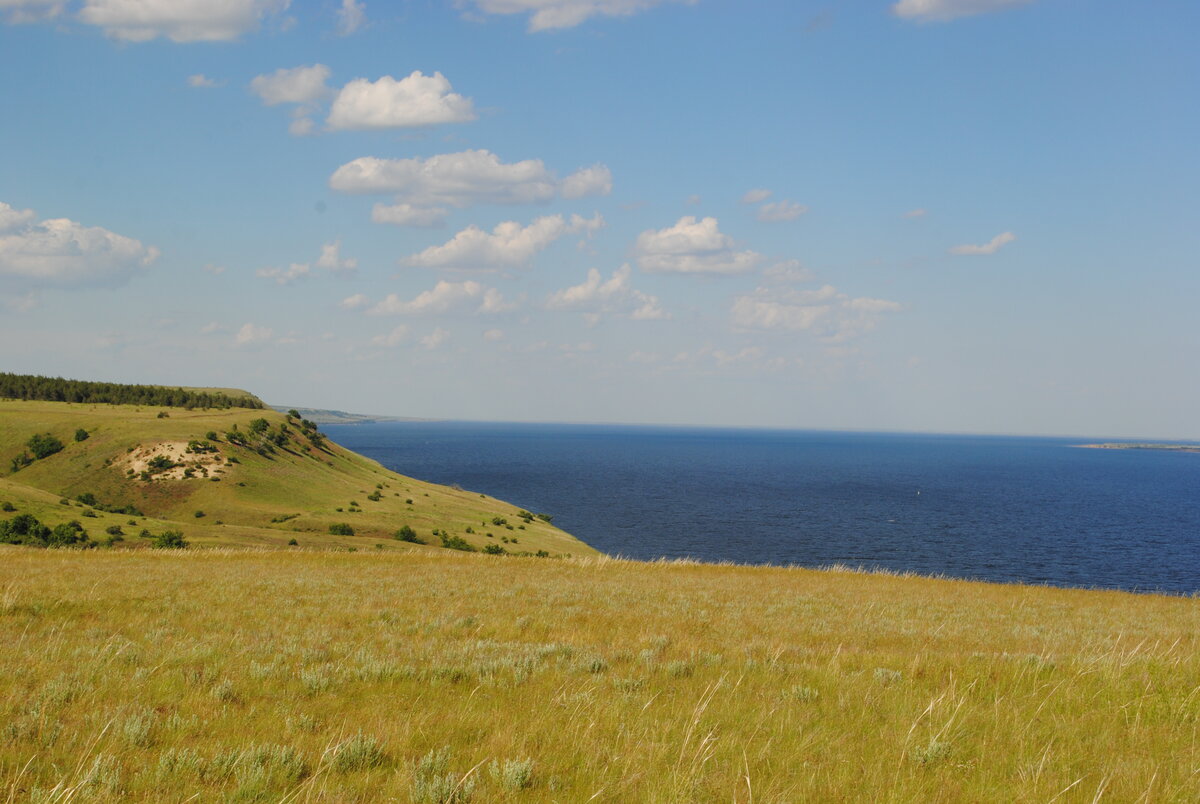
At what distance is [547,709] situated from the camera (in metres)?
8.07

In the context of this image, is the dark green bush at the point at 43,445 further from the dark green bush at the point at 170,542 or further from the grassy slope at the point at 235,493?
the dark green bush at the point at 170,542

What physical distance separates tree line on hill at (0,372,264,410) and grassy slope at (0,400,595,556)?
744 inches

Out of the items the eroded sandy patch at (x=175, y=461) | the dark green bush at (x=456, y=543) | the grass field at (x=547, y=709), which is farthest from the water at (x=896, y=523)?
the grass field at (x=547, y=709)

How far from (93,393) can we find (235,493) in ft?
288

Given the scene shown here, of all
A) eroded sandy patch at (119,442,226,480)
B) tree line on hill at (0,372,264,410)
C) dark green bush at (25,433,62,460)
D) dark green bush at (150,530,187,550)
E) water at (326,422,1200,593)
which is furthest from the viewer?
tree line on hill at (0,372,264,410)

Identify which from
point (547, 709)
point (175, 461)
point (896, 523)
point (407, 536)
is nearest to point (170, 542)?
point (407, 536)

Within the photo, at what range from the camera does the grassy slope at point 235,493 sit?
64000 mm

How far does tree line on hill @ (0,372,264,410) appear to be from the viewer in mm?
139750

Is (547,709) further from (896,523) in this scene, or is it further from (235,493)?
(896,523)

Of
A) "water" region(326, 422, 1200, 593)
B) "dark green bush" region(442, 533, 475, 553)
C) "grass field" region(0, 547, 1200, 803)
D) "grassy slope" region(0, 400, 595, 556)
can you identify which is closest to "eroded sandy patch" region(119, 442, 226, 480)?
"grassy slope" region(0, 400, 595, 556)

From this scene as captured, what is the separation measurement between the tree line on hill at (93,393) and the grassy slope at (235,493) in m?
18.9

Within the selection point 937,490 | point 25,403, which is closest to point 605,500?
point 937,490

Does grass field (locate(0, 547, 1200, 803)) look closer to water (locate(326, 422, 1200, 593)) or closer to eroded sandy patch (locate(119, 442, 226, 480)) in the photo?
water (locate(326, 422, 1200, 593))

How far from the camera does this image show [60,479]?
298ft
